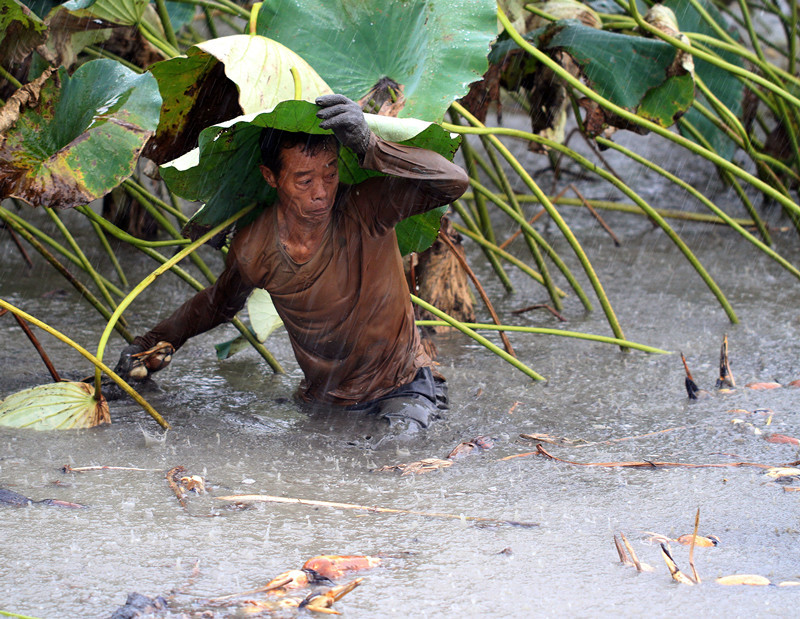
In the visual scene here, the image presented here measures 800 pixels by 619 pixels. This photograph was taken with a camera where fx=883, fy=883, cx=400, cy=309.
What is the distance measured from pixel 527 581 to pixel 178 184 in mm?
1121

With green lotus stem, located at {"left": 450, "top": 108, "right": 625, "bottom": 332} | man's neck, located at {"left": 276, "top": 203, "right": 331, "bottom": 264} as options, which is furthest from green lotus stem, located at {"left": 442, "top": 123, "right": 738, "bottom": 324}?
man's neck, located at {"left": 276, "top": 203, "right": 331, "bottom": 264}

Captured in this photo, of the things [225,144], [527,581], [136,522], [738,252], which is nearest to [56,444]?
[136,522]

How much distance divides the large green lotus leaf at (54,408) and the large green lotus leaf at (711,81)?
2866 millimetres

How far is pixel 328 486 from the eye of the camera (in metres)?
1.68

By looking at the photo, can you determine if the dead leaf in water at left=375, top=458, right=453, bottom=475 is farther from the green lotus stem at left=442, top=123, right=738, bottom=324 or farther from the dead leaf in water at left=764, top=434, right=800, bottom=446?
the green lotus stem at left=442, top=123, right=738, bottom=324

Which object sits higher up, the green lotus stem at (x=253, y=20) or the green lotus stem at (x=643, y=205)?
the green lotus stem at (x=253, y=20)

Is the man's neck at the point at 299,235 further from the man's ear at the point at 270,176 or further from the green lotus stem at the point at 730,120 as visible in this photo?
the green lotus stem at the point at 730,120

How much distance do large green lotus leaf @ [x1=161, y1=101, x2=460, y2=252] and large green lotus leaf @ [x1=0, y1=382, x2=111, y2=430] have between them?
462 mm

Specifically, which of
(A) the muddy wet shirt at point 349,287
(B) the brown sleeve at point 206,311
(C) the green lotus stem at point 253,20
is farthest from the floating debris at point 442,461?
(C) the green lotus stem at point 253,20

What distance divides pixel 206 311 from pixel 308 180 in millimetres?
547

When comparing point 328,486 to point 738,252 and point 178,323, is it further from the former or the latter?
point 738,252

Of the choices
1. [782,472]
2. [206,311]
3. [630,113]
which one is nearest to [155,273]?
[206,311]

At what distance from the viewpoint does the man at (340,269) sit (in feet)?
6.06

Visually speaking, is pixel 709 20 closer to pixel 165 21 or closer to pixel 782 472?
pixel 165 21
